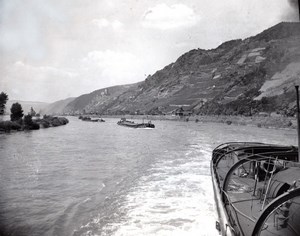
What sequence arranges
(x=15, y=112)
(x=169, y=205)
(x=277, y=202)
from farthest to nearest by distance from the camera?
1. (x=15, y=112)
2. (x=169, y=205)
3. (x=277, y=202)

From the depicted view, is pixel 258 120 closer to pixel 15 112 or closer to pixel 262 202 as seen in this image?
pixel 15 112

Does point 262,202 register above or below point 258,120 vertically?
below

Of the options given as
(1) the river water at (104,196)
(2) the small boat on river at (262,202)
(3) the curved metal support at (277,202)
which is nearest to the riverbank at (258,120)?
(1) the river water at (104,196)

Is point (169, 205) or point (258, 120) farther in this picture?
point (258, 120)

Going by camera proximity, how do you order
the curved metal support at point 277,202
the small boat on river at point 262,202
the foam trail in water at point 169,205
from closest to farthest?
the curved metal support at point 277,202, the small boat on river at point 262,202, the foam trail in water at point 169,205

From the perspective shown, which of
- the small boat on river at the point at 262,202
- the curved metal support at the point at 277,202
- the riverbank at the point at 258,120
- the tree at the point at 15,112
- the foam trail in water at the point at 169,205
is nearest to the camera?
the curved metal support at the point at 277,202

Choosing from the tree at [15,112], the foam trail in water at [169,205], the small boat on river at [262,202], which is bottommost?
the foam trail in water at [169,205]

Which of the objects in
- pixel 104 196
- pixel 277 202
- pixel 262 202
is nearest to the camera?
pixel 277 202

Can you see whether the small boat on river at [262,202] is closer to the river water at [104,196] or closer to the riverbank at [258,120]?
the river water at [104,196]

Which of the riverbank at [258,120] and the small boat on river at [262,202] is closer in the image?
the small boat on river at [262,202]

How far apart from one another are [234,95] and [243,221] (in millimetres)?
177902

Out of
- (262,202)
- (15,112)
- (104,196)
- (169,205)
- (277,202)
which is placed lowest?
(169,205)

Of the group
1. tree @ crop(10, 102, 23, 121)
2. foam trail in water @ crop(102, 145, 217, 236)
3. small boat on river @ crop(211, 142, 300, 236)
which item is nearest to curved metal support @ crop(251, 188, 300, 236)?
small boat on river @ crop(211, 142, 300, 236)

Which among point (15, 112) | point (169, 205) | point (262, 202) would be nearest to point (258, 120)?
point (15, 112)
